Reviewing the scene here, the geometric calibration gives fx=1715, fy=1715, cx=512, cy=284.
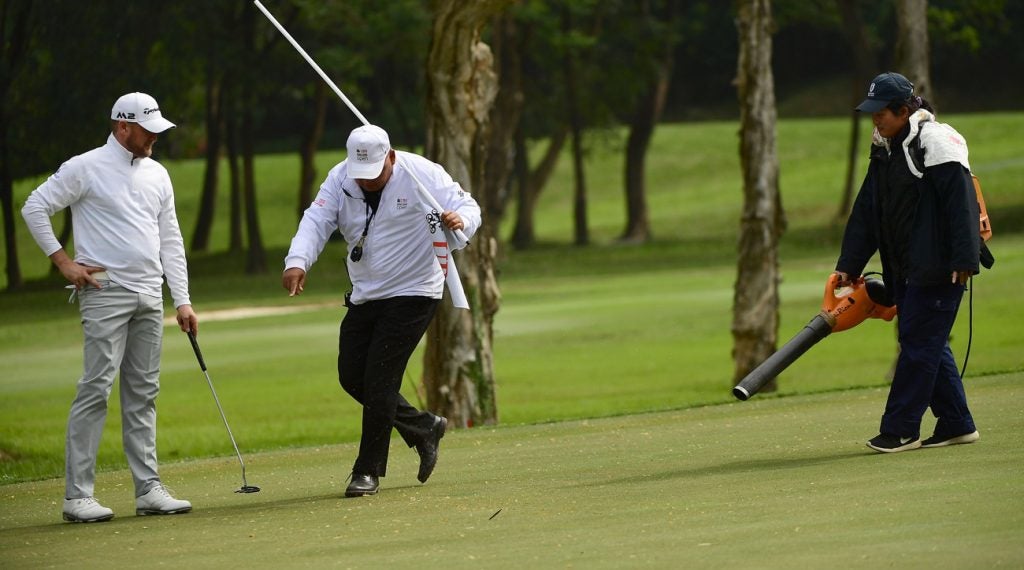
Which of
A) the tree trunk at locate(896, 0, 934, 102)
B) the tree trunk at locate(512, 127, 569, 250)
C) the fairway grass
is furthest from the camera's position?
the tree trunk at locate(512, 127, 569, 250)

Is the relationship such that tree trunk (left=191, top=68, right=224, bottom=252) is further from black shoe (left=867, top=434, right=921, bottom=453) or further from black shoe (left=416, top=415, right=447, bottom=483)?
black shoe (left=867, top=434, right=921, bottom=453)

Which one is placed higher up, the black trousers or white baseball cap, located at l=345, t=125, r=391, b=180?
white baseball cap, located at l=345, t=125, r=391, b=180

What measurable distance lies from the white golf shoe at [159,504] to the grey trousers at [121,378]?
0.16 feet

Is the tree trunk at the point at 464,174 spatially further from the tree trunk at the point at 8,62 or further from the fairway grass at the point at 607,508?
the tree trunk at the point at 8,62

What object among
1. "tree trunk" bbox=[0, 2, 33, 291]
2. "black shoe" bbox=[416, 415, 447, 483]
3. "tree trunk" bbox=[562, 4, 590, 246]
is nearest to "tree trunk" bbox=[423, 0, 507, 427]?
"black shoe" bbox=[416, 415, 447, 483]

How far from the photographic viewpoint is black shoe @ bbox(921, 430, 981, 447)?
367 inches

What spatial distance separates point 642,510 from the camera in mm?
7758

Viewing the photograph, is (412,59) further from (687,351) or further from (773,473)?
(773,473)

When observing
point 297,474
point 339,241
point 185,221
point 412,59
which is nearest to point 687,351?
point 297,474

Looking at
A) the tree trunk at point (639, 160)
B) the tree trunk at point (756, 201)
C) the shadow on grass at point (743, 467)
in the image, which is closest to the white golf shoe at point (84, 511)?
A: the shadow on grass at point (743, 467)

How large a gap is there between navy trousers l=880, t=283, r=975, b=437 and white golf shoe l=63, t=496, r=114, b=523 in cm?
414

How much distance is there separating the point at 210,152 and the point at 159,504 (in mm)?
41062

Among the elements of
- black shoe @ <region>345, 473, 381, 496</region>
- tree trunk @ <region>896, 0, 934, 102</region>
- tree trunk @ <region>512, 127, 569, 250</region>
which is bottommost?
tree trunk @ <region>512, 127, 569, 250</region>

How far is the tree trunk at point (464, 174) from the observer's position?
1516cm
